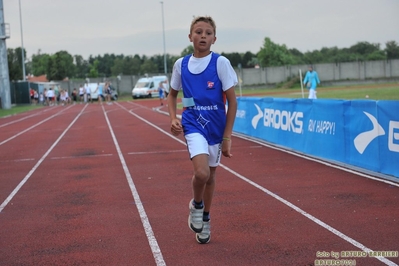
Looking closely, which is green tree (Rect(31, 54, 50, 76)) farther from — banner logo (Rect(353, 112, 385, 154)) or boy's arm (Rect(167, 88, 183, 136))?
boy's arm (Rect(167, 88, 183, 136))

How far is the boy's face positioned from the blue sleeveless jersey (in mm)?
143

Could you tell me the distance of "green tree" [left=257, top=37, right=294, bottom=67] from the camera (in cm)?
10288

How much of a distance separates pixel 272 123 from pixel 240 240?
9.43m

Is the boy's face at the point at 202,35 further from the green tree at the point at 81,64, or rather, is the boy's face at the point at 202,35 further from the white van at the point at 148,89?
the green tree at the point at 81,64

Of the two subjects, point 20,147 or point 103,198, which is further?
point 20,147

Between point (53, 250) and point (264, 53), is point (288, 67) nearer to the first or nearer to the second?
point (264, 53)

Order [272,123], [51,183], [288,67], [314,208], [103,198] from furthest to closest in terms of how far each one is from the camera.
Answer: [288,67] → [272,123] → [51,183] → [103,198] → [314,208]

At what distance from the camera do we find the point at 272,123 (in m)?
15.2

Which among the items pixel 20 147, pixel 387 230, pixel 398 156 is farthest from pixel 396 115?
pixel 20 147

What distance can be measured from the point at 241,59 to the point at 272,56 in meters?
30.1

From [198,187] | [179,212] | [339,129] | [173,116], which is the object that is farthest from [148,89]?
[198,187]

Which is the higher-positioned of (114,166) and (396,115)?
(396,115)

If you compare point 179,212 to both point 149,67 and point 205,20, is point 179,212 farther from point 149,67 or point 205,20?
point 149,67

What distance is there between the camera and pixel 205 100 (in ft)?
18.1
